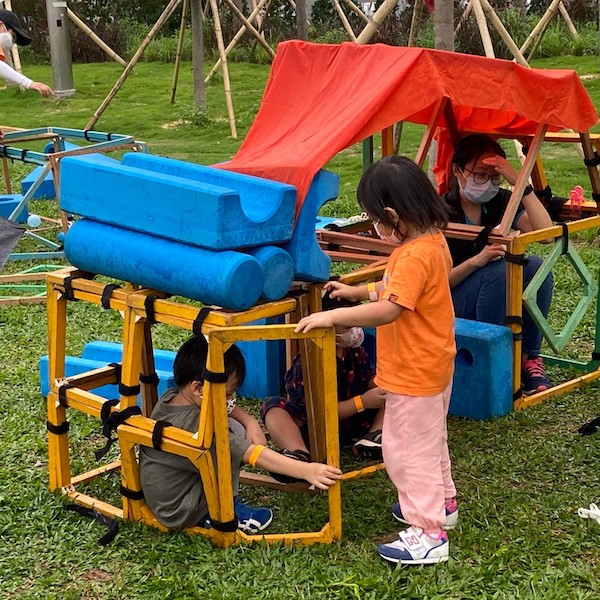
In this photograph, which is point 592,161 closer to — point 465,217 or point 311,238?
point 465,217

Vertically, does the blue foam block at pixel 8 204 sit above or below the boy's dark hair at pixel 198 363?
below

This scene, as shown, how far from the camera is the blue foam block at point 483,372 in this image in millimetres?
4418

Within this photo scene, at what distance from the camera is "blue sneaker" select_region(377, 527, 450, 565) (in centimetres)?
319

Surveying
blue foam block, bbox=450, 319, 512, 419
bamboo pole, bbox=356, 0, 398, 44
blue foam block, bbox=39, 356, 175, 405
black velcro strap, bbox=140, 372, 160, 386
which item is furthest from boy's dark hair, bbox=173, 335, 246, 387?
bamboo pole, bbox=356, 0, 398, 44

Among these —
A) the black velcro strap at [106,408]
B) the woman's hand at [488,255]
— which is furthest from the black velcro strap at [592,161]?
the black velcro strap at [106,408]

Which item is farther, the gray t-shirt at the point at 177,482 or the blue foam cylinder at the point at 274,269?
the gray t-shirt at the point at 177,482

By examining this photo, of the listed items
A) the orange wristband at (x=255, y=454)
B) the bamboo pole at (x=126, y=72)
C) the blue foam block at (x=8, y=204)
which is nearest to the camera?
the orange wristband at (x=255, y=454)

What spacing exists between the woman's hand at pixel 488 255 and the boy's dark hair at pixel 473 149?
47 cm

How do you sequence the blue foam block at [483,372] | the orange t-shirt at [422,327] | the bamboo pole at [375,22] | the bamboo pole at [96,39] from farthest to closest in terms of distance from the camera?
1. the bamboo pole at [96,39]
2. the bamboo pole at [375,22]
3. the blue foam block at [483,372]
4. the orange t-shirt at [422,327]

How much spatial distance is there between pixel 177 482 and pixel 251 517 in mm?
324

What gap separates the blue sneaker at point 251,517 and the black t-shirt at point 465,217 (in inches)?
72.1

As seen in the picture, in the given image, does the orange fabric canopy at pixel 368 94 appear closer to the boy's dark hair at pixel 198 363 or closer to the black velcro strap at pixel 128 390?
the boy's dark hair at pixel 198 363

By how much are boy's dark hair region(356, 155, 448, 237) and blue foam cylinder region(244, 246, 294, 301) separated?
317 millimetres

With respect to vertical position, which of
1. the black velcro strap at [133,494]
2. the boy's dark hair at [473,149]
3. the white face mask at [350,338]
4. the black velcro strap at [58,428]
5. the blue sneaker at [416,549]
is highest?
the boy's dark hair at [473,149]
